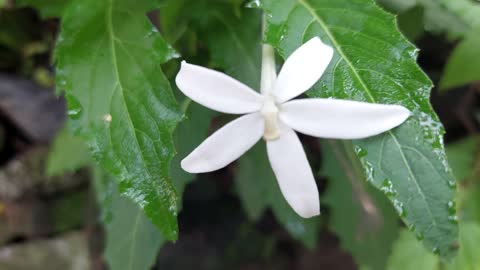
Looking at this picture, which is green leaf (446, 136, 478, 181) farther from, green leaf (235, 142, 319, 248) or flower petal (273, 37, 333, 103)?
flower petal (273, 37, 333, 103)

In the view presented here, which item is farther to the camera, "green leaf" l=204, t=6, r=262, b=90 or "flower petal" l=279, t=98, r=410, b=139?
"green leaf" l=204, t=6, r=262, b=90

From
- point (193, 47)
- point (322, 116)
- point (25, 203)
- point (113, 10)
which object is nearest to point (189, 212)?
point (25, 203)

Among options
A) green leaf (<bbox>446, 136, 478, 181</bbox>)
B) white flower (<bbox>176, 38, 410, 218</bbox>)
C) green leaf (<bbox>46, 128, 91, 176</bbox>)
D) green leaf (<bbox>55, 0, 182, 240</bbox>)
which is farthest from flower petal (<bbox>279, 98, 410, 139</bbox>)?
green leaf (<bbox>46, 128, 91, 176</bbox>)

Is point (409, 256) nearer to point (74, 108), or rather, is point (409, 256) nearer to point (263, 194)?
point (263, 194)

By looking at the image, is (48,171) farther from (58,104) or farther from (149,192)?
(149,192)

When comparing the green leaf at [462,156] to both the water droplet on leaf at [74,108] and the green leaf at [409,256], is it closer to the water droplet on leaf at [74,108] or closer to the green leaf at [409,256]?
the green leaf at [409,256]

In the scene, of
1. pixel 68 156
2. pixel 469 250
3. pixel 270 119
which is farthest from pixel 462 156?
pixel 68 156

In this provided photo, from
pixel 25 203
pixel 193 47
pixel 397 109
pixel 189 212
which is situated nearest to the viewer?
pixel 397 109
